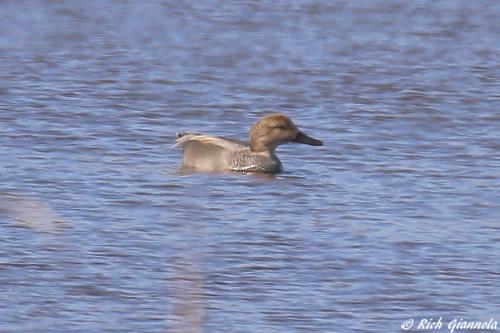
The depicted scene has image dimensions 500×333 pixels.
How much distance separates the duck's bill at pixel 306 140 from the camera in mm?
11742

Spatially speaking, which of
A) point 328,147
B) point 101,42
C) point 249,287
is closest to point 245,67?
point 101,42

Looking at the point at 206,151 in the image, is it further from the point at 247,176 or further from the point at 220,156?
the point at 247,176

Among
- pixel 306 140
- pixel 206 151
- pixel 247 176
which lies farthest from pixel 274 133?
pixel 206 151

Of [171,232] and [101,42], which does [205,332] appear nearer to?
[171,232]

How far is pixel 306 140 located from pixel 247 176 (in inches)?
21.6

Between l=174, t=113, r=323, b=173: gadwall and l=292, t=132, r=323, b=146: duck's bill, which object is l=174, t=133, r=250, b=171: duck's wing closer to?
l=174, t=113, r=323, b=173: gadwall

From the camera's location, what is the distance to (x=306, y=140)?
11758 millimetres

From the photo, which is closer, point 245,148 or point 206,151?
point 206,151

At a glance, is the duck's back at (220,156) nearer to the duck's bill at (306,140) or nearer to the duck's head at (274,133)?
the duck's head at (274,133)

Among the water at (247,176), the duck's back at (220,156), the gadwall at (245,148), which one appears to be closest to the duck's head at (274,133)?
the gadwall at (245,148)

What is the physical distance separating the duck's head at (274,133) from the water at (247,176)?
22cm

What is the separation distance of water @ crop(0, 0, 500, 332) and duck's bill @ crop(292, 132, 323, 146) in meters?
0.16

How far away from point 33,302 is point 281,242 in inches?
74.3

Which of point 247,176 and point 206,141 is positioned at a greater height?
point 206,141
